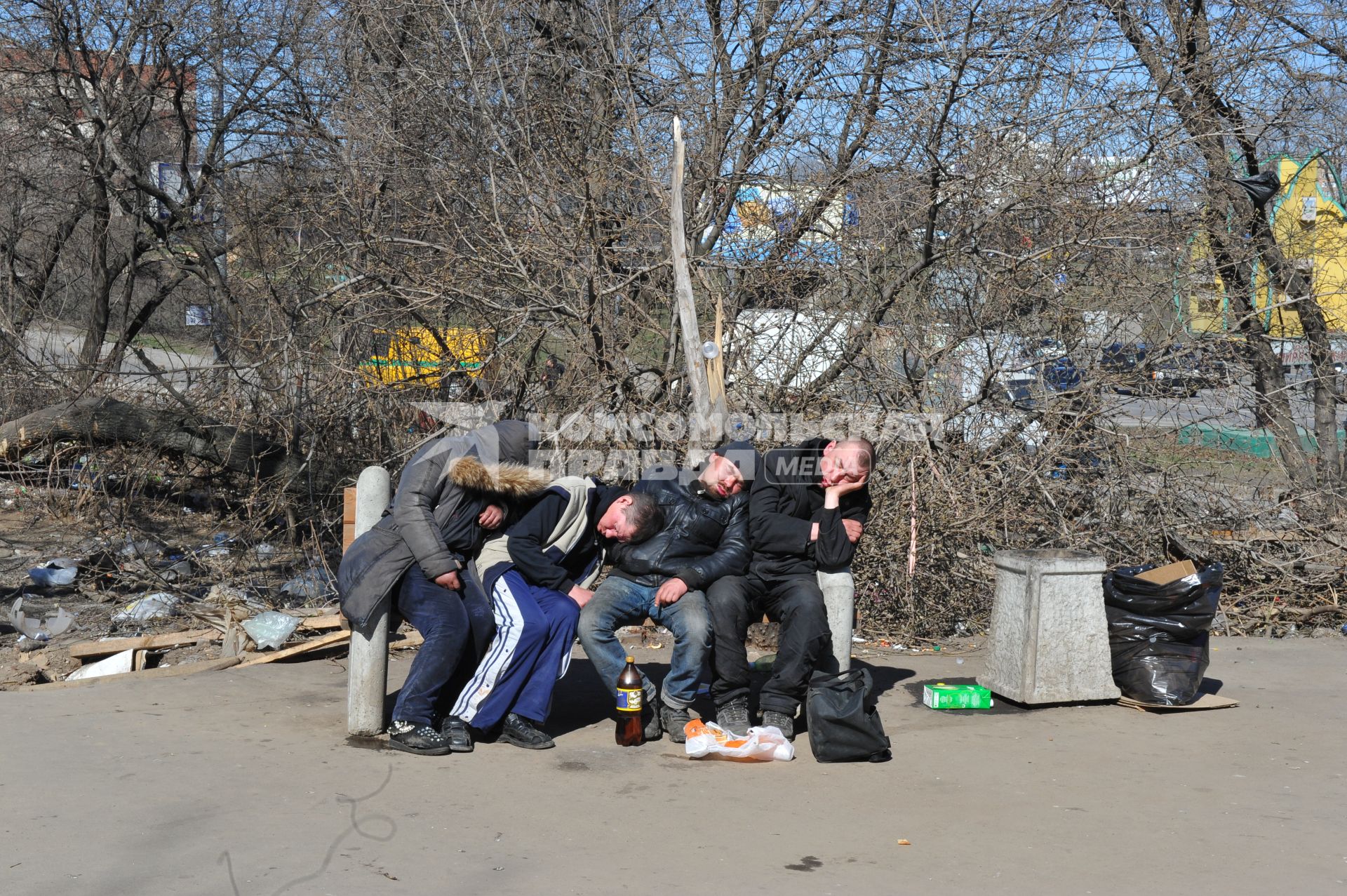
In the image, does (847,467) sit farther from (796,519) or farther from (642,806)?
(642,806)

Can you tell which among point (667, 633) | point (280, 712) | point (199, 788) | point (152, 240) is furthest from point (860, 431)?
point (152, 240)

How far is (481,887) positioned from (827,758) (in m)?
1.77

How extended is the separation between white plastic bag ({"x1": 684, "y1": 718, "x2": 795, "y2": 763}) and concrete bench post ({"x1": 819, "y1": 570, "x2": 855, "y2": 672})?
1.99 feet

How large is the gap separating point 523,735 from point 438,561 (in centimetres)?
79

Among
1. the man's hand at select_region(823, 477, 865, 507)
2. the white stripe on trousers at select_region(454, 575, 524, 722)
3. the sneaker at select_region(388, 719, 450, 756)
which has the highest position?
the man's hand at select_region(823, 477, 865, 507)

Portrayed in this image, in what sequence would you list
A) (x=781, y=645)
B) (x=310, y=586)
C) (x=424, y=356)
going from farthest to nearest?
(x=424, y=356), (x=310, y=586), (x=781, y=645)

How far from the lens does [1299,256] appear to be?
9367mm

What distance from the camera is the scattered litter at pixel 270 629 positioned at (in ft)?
20.9

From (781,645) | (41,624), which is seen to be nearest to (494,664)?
(781,645)

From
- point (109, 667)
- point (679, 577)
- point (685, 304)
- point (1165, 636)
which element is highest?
point (685, 304)

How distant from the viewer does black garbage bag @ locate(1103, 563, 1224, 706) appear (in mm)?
5543

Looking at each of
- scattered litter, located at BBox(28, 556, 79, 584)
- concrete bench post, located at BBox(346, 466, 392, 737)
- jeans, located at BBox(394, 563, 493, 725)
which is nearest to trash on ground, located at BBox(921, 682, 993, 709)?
jeans, located at BBox(394, 563, 493, 725)

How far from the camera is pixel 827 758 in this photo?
4.78 meters

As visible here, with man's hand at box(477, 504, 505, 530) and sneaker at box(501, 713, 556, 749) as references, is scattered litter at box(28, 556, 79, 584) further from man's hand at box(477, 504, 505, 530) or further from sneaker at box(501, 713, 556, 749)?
sneaker at box(501, 713, 556, 749)
